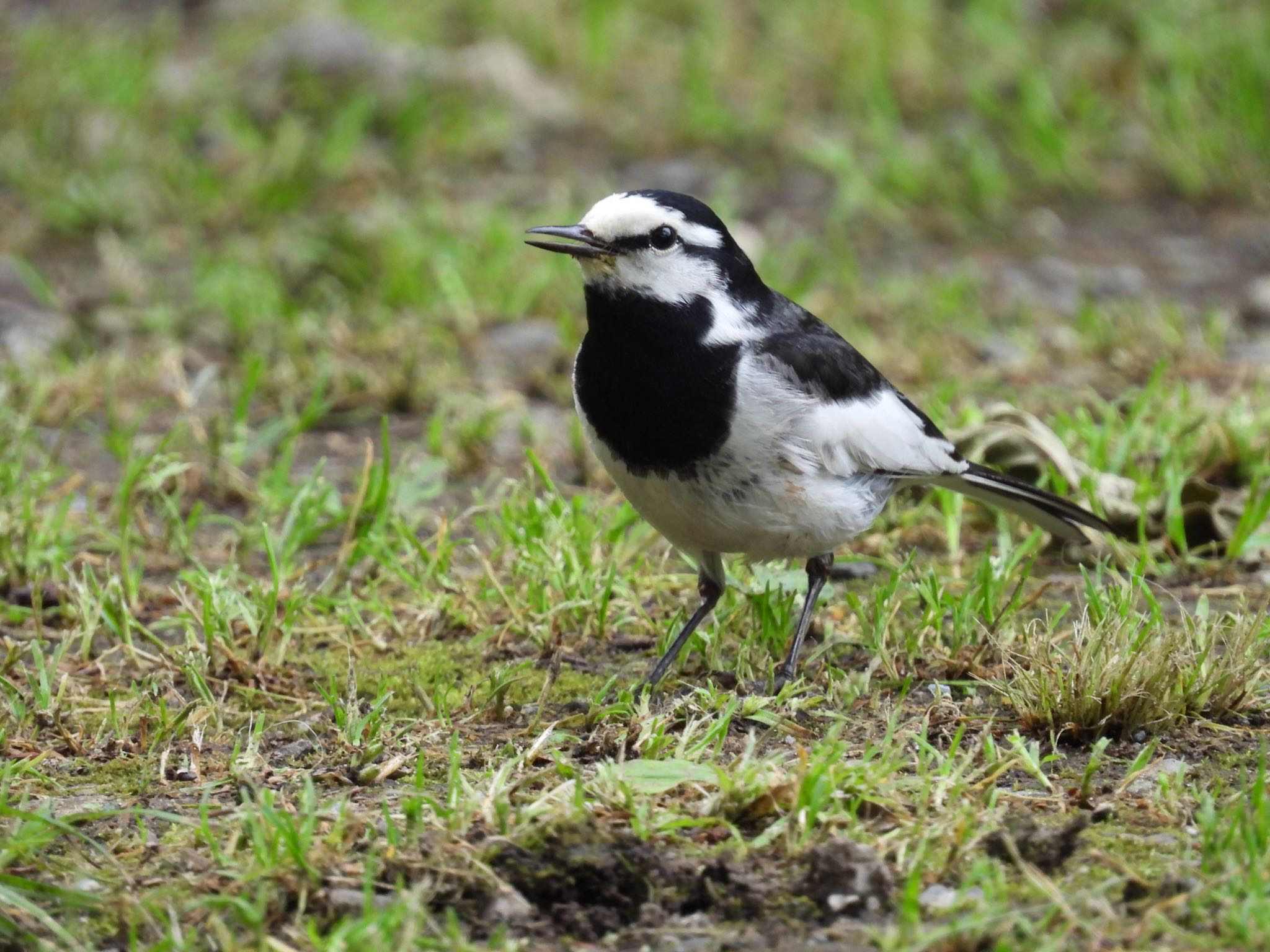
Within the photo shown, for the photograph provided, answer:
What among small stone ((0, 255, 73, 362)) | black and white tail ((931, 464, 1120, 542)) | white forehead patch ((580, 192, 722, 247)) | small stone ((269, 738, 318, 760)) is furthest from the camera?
small stone ((0, 255, 73, 362))

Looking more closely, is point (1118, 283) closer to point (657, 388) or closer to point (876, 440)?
point (876, 440)

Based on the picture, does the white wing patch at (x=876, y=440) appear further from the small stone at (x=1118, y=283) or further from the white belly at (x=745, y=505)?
the small stone at (x=1118, y=283)

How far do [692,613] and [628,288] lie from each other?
3.09 ft

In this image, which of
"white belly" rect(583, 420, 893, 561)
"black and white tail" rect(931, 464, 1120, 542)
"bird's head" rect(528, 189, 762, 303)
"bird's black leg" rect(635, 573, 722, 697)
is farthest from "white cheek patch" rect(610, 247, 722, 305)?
"black and white tail" rect(931, 464, 1120, 542)

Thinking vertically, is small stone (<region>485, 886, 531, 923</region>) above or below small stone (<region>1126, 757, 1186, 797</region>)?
below

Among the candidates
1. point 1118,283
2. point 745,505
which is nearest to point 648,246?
point 745,505

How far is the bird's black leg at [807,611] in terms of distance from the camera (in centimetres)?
394

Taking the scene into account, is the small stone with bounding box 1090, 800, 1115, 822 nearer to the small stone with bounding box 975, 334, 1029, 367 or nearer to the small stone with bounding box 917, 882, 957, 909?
the small stone with bounding box 917, 882, 957, 909

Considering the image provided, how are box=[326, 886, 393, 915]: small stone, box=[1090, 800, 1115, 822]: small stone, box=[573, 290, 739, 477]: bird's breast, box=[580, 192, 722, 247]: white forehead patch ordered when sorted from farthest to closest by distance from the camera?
box=[580, 192, 722, 247]: white forehead patch
box=[573, 290, 739, 477]: bird's breast
box=[1090, 800, 1115, 822]: small stone
box=[326, 886, 393, 915]: small stone

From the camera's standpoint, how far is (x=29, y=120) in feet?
27.0

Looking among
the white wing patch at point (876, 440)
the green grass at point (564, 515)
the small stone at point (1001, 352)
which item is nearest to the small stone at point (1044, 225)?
the green grass at point (564, 515)

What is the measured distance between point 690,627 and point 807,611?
11.7 inches

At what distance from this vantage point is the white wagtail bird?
3838mm

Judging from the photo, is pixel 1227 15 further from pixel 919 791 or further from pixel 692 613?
pixel 919 791
